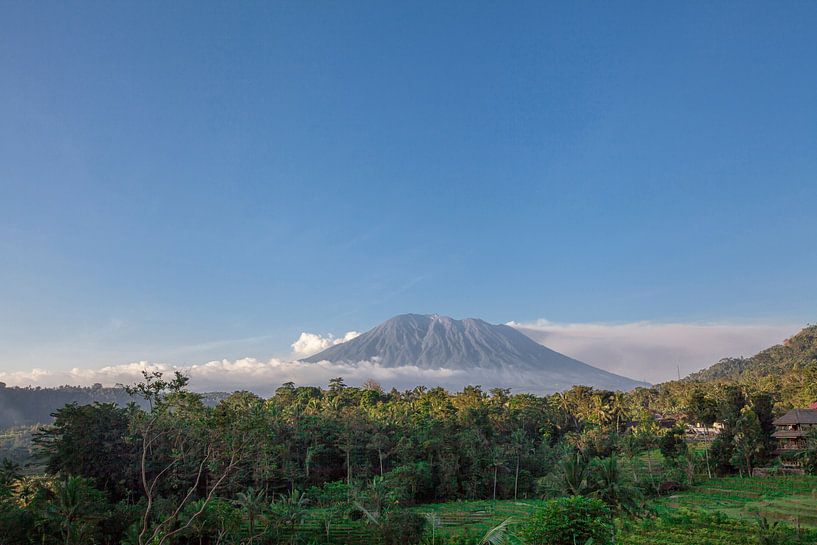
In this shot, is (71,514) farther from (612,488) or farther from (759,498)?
(759,498)

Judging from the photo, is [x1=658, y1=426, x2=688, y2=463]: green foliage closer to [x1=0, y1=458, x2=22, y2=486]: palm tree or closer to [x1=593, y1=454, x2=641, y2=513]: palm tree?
[x1=593, y1=454, x2=641, y2=513]: palm tree

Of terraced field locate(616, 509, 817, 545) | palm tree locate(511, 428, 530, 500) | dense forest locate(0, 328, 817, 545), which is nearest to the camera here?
dense forest locate(0, 328, 817, 545)

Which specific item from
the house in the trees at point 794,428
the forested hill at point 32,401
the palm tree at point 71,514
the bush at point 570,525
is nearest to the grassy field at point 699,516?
the house in the trees at point 794,428

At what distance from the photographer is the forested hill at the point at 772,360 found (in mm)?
107113

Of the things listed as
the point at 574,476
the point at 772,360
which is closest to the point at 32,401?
the point at 574,476

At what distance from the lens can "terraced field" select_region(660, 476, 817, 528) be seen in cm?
2519

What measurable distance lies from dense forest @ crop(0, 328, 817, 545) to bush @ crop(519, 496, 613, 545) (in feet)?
0.18

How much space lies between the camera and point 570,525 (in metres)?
15.1

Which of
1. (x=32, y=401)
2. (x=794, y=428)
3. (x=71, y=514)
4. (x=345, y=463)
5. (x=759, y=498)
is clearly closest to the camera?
(x=71, y=514)

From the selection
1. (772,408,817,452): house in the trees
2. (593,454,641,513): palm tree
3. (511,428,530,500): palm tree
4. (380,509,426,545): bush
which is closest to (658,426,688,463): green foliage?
(772,408,817,452): house in the trees

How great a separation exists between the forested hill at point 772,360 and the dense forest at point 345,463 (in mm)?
53802

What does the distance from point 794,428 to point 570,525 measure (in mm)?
36251

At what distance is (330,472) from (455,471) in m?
9.76

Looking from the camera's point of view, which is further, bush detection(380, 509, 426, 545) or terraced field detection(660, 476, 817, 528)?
terraced field detection(660, 476, 817, 528)
